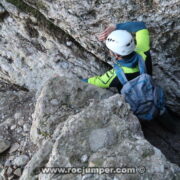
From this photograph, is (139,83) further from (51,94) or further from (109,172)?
(109,172)

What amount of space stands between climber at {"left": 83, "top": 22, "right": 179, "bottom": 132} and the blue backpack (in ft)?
0.23

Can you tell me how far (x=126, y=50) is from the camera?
16.7 feet

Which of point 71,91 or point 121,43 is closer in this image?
point 121,43

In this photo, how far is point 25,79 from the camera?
747 cm

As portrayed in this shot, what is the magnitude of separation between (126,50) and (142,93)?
0.75 metres

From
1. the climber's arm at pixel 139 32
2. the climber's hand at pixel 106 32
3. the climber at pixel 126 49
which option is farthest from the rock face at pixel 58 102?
the climber's arm at pixel 139 32

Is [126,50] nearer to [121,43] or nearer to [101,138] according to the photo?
[121,43]

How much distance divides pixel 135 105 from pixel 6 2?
356 cm

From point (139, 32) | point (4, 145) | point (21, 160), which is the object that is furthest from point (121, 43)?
point (4, 145)

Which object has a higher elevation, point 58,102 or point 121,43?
point 121,43

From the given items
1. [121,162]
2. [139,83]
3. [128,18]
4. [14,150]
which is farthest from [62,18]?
[121,162]

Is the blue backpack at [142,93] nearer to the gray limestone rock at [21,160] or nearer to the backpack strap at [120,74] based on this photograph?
the backpack strap at [120,74]

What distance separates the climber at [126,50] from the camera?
16.7 feet

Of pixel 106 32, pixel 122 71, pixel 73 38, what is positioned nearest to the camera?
pixel 122 71
